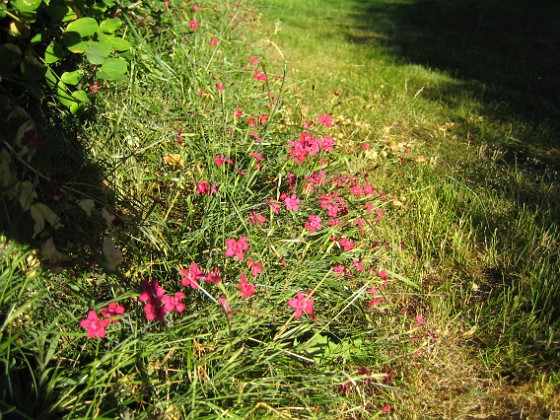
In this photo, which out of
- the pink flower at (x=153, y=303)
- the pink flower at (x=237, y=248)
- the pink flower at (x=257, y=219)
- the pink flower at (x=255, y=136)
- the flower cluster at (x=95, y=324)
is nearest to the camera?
the flower cluster at (x=95, y=324)

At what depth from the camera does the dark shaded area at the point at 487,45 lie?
4.62 meters

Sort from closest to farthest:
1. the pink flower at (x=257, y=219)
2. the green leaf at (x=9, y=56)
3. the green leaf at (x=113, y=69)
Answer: the green leaf at (x=9, y=56)
the pink flower at (x=257, y=219)
the green leaf at (x=113, y=69)

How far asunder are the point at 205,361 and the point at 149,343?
16 cm

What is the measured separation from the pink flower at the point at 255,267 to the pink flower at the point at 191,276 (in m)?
0.15

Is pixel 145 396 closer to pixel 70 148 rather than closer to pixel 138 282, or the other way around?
pixel 138 282

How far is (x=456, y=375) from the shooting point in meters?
1.91

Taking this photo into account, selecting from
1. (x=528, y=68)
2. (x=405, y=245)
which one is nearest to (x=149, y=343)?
(x=405, y=245)

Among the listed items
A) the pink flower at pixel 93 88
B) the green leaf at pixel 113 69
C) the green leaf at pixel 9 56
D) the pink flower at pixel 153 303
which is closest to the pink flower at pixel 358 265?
the pink flower at pixel 153 303

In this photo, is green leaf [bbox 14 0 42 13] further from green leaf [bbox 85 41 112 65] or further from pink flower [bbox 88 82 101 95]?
pink flower [bbox 88 82 101 95]

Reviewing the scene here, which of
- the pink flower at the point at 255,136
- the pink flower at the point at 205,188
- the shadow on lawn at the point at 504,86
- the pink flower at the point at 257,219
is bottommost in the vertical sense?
the shadow on lawn at the point at 504,86

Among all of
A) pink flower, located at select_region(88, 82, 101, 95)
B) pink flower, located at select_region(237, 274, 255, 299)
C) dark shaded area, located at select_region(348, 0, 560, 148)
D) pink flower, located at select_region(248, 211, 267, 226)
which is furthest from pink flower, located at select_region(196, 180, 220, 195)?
dark shaded area, located at select_region(348, 0, 560, 148)

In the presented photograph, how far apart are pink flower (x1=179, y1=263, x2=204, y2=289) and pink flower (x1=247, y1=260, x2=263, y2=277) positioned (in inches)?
5.9

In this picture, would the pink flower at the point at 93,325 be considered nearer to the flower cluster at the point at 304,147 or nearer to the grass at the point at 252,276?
the grass at the point at 252,276

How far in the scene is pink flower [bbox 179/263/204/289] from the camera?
157 cm
